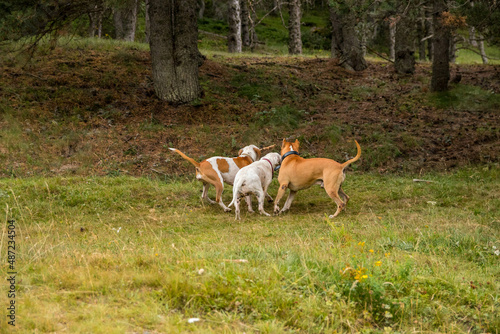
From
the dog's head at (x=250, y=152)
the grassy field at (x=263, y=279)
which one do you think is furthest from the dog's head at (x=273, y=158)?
the grassy field at (x=263, y=279)

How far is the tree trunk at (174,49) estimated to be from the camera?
12.7 m

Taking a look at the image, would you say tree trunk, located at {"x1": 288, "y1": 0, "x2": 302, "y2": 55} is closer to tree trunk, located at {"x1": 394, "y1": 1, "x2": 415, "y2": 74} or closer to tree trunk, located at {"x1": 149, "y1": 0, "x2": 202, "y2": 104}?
tree trunk, located at {"x1": 394, "y1": 1, "x2": 415, "y2": 74}

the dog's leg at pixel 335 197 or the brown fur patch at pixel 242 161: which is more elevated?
the brown fur patch at pixel 242 161

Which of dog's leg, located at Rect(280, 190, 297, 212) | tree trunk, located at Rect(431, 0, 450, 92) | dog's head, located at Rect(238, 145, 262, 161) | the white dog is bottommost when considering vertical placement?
dog's leg, located at Rect(280, 190, 297, 212)

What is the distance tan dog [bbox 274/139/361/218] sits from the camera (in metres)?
8.14

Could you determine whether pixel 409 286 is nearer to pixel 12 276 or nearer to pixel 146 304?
pixel 146 304

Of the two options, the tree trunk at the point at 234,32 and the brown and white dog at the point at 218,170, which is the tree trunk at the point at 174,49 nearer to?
the brown and white dog at the point at 218,170

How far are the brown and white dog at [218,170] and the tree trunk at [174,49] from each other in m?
4.65

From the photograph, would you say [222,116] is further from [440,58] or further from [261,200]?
[440,58]

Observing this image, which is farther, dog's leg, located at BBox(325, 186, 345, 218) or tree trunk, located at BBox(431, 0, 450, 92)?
tree trunk, located at BBox(431, 0, 450, 92)

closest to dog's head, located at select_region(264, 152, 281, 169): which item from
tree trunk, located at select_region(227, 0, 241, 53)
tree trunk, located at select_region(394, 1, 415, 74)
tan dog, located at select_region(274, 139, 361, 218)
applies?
tan dog, located at select_region(274, 139, 361, 218)

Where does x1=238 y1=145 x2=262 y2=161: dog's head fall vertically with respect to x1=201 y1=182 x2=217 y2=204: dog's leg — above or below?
above

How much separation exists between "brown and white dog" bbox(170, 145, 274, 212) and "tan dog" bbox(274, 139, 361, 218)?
34.6 inches

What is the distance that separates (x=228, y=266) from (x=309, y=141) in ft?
27.3
